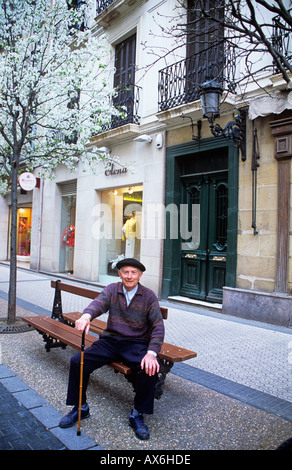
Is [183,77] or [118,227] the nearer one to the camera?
[183,77]

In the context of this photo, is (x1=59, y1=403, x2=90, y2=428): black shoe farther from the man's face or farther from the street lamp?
the street lamp

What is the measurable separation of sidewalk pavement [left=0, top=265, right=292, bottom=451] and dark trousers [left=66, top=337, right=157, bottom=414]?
0.26 meters

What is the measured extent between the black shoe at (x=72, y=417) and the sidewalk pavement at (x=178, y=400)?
76mm

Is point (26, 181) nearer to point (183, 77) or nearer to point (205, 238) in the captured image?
point (183, 77)

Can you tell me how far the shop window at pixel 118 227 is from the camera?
11.9 m

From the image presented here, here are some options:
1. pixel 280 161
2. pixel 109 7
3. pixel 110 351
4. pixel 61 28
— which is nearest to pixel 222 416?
pixel 110 351

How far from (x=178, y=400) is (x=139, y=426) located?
2.79 feet

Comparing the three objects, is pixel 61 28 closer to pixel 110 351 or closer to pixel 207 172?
pixel 207 172

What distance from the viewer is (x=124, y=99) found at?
1177 centimetres

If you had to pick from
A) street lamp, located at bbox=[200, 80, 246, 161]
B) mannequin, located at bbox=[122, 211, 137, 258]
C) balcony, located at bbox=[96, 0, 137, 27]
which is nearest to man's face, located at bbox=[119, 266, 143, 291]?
street lamp, located at bbox=[200, 80, 246, 161]

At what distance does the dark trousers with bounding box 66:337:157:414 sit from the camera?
3.26 m

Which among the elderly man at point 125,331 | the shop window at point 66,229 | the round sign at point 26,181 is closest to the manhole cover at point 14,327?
the elderly man at point 125,331

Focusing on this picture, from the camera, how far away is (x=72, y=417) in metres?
3.29

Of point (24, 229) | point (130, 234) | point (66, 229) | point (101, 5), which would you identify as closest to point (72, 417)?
point (130, 234)
